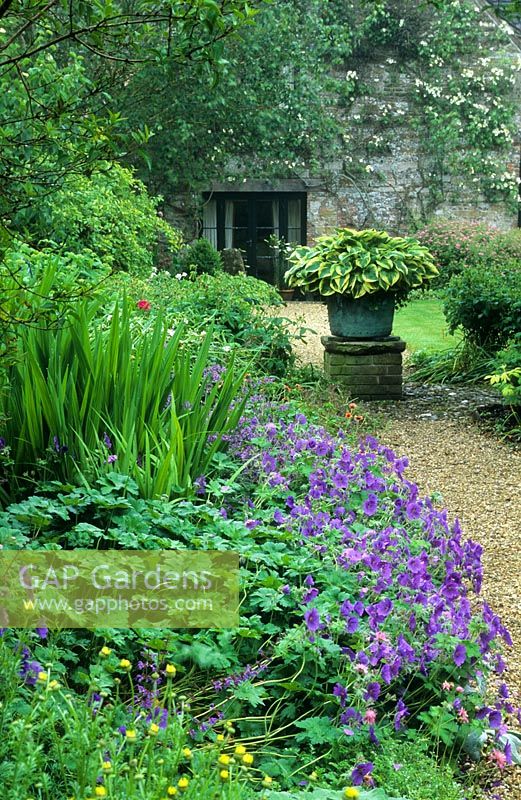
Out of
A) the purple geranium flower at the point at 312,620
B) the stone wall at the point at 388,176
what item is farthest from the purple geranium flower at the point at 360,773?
the stone wall at the point at 388,176

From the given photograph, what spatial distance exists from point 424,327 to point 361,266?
190 inches

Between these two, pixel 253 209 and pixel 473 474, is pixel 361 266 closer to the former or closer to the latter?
pixel 473 474

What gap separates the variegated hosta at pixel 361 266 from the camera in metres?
7.24

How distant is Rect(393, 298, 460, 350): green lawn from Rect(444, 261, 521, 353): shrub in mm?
736

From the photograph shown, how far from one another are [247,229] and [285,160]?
151 cm

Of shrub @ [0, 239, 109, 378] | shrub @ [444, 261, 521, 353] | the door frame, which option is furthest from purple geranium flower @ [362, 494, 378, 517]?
the door frame

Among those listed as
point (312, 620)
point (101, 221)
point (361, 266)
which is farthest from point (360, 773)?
point (101, 221)

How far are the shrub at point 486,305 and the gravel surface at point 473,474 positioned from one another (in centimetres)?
60

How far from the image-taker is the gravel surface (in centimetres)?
373

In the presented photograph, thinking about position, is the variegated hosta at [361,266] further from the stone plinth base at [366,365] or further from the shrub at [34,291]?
the shrub at [34,291]

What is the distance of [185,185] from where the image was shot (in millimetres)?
16094

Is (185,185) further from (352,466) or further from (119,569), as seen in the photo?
(119,569)

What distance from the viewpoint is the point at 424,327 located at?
11875 mm

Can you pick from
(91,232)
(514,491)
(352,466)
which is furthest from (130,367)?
(91,232)
